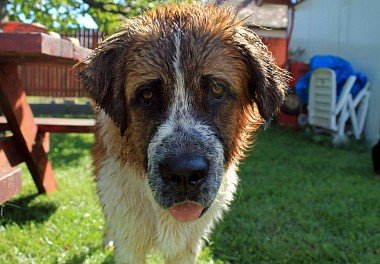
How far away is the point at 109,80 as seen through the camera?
279cm

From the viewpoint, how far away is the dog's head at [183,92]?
2.43 m

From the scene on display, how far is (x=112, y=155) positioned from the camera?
3078mm

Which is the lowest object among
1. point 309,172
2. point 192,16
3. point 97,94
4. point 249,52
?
point 309,172

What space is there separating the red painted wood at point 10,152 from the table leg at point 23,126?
0.15 ft

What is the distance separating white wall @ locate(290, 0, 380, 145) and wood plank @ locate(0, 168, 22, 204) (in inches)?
318

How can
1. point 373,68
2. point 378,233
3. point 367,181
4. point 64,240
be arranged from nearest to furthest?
point 64,240, point 378,233, point 367,181, point 373,68

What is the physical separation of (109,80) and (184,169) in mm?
803

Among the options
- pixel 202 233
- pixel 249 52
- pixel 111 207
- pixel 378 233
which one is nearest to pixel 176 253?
pixel 202 233

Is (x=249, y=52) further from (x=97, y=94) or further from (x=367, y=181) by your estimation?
(x=367, y=181)

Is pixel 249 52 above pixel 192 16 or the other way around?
the other way around

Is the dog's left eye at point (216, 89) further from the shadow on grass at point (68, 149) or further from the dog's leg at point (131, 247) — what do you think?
the shadow on grass at point (68, 149)

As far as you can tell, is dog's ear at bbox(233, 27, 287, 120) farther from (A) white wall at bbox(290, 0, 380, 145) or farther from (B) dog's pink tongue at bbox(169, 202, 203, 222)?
(A) white wall at bbox(290, 0, 380, 145)

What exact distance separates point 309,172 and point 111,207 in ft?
15.0

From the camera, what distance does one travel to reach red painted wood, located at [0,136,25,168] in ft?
14.8
